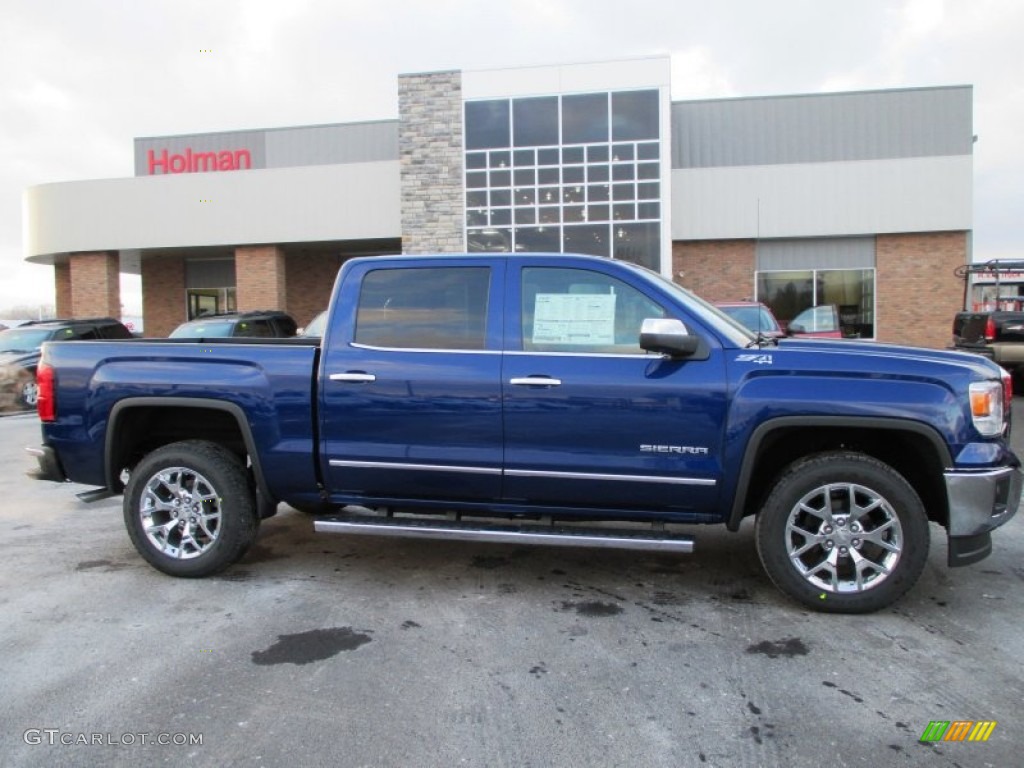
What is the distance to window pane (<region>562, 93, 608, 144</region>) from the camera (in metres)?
20.4

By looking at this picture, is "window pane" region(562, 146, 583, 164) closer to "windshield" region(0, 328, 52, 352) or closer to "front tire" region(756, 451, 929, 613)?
"windshield" region(0, 328, 52, 352)

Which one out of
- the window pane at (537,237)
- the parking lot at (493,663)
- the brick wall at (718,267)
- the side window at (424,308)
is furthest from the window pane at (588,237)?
the side window at (424,308)

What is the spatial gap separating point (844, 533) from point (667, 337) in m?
1.36

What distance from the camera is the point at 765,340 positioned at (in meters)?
4.34

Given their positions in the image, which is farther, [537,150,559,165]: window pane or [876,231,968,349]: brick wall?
[876,231,968,349]: brick wall

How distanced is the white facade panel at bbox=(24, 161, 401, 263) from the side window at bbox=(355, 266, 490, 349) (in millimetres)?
19305

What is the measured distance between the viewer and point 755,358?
388cm

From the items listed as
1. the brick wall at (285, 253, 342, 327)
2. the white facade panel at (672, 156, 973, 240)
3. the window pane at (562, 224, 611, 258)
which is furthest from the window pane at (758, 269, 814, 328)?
the brick wall at (285, 253, 342, 327)

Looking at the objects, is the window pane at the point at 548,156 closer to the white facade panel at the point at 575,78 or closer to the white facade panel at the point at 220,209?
the white facade panel at the point at 575,78

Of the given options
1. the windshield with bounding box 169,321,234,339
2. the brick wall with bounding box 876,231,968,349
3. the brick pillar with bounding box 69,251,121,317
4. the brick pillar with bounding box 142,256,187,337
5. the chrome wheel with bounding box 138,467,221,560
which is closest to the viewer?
the chrome wheel with bounding box 138,467,221,560

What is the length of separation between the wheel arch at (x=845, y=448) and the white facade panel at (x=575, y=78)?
18168 mm

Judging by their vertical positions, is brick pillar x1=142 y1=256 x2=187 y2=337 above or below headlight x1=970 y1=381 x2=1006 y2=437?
above

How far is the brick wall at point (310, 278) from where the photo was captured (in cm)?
2662

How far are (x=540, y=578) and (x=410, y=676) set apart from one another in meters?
1.39
